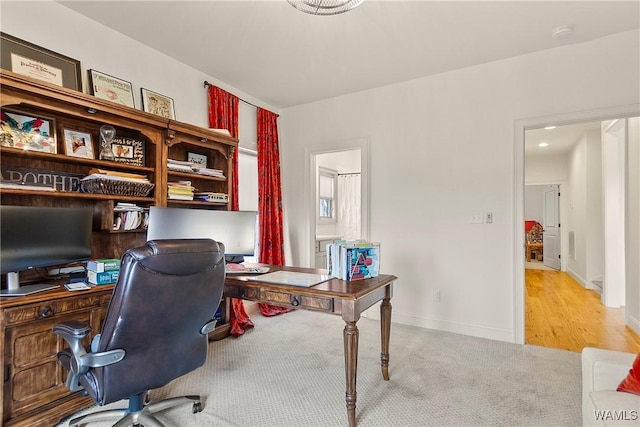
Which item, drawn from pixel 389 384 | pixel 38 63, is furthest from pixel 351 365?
pixel 38 63

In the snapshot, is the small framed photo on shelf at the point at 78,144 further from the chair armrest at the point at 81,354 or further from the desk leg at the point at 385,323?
the desk leg at the point at 385,323

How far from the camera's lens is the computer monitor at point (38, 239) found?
172 centimetres

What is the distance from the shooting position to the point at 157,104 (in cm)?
285

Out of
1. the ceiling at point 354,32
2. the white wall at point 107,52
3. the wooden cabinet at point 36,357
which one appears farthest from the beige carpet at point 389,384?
the ceiling at point 354,32

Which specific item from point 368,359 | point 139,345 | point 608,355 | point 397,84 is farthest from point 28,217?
point 397,84

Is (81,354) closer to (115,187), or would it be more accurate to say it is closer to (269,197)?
(115,187)

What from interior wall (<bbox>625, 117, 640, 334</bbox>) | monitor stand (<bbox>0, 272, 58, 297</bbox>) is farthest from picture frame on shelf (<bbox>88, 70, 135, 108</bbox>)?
interior wall (<bbox>625, 117, 640, 334</bbox>)

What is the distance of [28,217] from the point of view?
5.90 feet

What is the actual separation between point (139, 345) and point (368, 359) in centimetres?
182

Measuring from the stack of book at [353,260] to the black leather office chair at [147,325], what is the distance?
0.77 meters

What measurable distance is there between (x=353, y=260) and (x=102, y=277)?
1.60m

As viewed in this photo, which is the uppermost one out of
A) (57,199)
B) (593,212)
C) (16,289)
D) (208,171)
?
(208,171)

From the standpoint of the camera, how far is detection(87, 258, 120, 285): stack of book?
2021mm

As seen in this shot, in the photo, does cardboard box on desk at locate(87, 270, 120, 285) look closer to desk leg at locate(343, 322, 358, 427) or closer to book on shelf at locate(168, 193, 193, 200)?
book on shelf at locate(168, 193, 193, 200)
